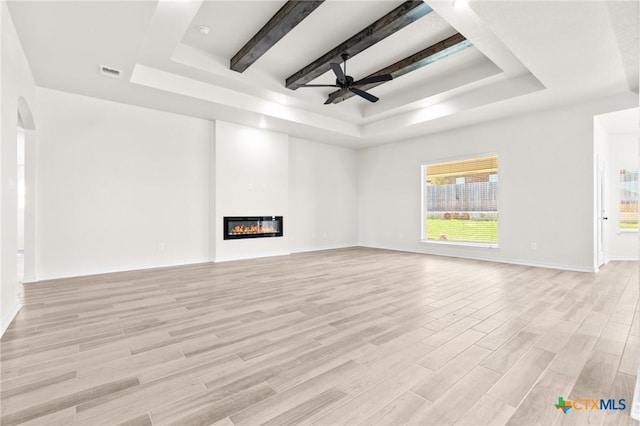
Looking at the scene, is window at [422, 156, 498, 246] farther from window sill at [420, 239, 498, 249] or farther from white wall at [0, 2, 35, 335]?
white wall at [0, 2, 35, 335]

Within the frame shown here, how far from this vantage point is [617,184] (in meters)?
6.55

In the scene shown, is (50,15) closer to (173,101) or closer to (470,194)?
(173,101)

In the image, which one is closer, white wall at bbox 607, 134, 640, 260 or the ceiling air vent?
the ceiling air vent

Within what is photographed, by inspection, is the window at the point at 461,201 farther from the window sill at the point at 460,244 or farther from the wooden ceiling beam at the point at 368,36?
the wooden ceiling beam at the point at 368,36

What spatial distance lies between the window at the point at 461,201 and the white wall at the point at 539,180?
0.80ft

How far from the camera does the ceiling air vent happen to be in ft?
13.3

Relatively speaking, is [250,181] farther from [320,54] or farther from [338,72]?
[338,72]

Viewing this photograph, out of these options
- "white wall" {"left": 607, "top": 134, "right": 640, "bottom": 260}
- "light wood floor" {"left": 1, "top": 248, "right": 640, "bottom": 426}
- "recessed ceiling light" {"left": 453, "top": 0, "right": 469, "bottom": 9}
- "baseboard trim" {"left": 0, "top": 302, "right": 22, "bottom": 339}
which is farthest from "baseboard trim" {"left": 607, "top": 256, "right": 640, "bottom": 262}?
"baseboard trim" {"left": 0, "top": 302, "right": 22, "bottom": 339}

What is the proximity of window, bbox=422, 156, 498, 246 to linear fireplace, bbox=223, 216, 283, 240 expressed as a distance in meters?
3.55

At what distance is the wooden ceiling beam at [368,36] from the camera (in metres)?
3.35

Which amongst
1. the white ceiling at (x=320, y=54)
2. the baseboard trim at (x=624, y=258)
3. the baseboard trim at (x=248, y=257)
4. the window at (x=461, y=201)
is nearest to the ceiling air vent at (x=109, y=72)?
the white ceiling at (x=320, y=54)

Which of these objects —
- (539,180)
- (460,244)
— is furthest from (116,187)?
(539,180)

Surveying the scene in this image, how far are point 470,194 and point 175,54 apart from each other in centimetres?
612

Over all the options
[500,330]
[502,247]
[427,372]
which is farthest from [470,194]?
[427,372]
